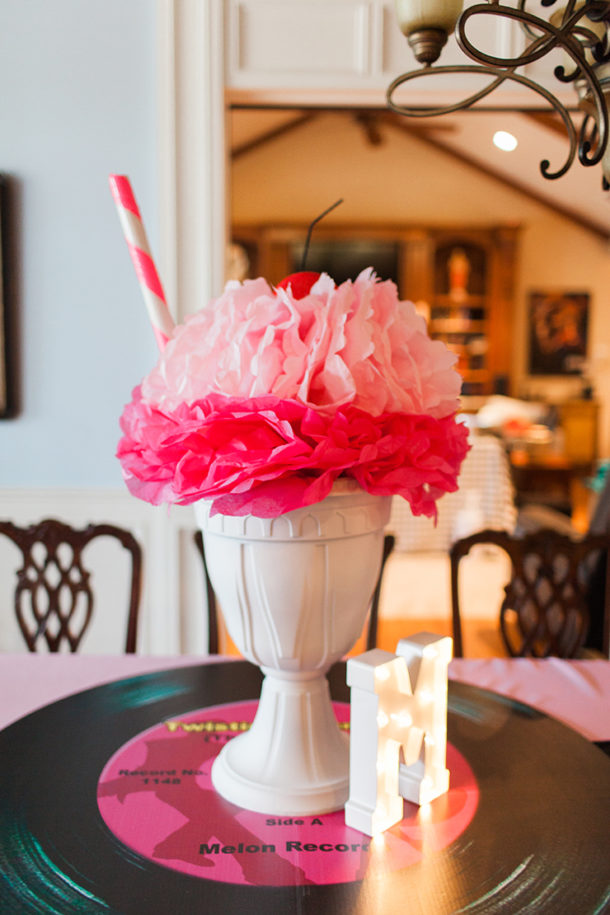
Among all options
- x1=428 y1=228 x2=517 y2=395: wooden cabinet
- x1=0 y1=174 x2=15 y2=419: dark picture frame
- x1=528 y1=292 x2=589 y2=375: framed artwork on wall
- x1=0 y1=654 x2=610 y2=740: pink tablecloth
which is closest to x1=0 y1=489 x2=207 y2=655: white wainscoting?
x1=0 y1=174 x2=15 y2=419: dark picture frame

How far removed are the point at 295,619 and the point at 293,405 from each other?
24 centimetres

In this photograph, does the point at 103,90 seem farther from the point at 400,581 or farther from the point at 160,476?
the point at 400,581

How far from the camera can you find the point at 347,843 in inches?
32.0

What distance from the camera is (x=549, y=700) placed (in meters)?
1.30

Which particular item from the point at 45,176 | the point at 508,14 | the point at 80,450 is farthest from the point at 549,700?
the point at 45,176

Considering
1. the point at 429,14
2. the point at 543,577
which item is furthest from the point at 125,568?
the point at 429,14

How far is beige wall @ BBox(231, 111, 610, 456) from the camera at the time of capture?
8156mm

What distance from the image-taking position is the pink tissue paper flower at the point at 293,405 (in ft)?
2.50

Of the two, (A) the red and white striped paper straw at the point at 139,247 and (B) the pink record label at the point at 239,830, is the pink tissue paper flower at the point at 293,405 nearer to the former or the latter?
(A) the red and white striped paper straw at the point at 139,247

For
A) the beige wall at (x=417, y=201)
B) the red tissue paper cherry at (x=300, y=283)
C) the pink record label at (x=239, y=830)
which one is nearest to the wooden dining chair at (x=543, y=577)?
the pink record label at (x=239, y=830)

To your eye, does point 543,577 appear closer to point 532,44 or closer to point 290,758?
point 290,758

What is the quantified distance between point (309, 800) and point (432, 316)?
7.79 metres

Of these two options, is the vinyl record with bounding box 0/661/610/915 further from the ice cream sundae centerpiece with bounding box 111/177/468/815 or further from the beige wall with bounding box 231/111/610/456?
the beige wall with bounding box 231/111/610/456

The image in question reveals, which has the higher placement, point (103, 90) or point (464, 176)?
point (464, 176)
